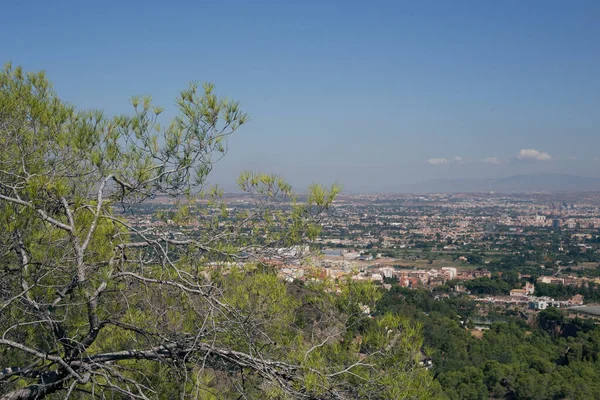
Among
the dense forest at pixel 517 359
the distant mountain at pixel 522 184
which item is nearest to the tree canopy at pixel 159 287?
the dense forest at pixel 517 359

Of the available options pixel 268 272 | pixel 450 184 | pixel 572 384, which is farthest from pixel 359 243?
pixel 450 184

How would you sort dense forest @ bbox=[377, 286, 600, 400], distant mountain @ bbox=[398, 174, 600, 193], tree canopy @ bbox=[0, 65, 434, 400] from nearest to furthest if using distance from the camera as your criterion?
1. tree canopy @ bbox=[0, 65, 434, 400]
2. dense forest @ bbox=[377, 286, 600, 400]
3. distant mountain @ bbox=[398, 174, 600, 193]

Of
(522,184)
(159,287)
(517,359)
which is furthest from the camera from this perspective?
(522,184)

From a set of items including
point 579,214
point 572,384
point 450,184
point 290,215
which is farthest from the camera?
point 450,184

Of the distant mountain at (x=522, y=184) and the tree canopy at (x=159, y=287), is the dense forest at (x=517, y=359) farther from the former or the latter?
the distant mountain at (x=522, y=184)

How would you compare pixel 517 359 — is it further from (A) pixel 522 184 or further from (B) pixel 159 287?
(A) pixel 522 184

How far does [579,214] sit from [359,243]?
46.4 metres

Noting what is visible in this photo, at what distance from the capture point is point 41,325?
8.73ft

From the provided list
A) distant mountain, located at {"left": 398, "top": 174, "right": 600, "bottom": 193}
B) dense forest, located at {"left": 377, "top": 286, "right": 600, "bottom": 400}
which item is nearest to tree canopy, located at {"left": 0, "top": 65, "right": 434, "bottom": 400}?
dense forest, located at {"left": 377, "top": 286, "right": 600, "bottom": 400}

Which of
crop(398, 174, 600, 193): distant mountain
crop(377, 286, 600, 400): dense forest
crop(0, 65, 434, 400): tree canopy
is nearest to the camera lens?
crop(0, 65, 434, 400): tree canopy

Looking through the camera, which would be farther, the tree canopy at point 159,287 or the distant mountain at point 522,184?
the distant mountain at point 522,184

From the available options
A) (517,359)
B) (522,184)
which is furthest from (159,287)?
(522,184)

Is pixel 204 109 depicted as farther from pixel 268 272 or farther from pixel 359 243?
pixel 359 243

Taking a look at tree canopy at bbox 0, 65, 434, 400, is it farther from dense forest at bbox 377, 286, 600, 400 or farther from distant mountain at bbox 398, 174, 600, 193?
distant mountain at bbox 398, 174, 600, 193
